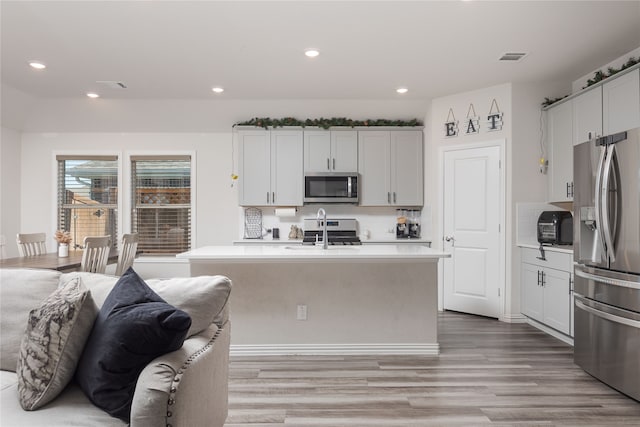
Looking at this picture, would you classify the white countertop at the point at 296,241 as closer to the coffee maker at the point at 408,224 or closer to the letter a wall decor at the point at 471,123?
the coffee maker at the point at 408,224

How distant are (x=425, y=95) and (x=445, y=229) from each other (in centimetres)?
172

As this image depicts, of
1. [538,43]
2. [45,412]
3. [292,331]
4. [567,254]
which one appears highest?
[538,43]

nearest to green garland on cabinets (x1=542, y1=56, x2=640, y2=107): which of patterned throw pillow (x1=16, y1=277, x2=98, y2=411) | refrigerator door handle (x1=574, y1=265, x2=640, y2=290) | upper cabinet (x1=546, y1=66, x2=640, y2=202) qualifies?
upper cabinet (x1=546, y1=66, x2=640, y2=202)

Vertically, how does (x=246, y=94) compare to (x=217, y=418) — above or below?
above

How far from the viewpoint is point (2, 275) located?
1.90 metres

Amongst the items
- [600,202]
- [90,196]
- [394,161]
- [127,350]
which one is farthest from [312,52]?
[90,196]

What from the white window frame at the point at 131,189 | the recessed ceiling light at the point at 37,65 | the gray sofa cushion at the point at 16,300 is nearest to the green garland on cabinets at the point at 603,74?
the gray sofa cushion at the point at 16,300

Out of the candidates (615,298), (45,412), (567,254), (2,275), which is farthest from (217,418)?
(567,254)

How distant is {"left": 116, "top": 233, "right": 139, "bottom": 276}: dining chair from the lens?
4.52 meters

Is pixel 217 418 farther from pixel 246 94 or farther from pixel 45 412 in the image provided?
pixel 246 94

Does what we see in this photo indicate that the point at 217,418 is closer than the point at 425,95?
Yes

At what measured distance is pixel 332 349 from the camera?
139 inches

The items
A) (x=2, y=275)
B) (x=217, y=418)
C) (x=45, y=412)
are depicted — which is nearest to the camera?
(x=45, y=412)

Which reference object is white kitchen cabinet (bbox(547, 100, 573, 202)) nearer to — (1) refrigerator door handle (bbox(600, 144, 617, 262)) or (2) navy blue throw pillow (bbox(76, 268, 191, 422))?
(1) refrigerator door handle (bbox(600, 144, 617, 262))
